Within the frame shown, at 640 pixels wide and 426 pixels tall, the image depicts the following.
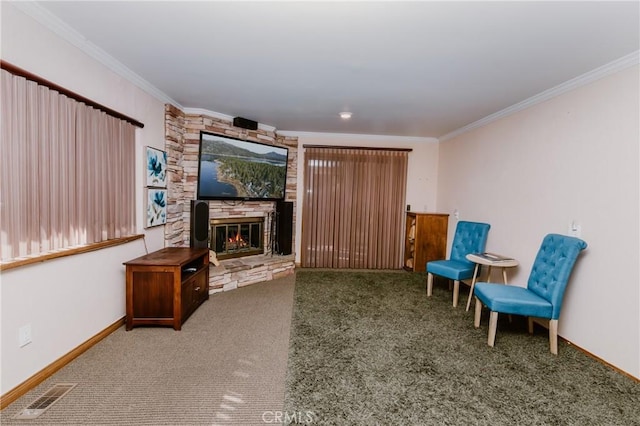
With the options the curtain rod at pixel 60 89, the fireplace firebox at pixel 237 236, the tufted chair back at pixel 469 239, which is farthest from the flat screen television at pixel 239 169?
the tufted chair back at pixel 469 239

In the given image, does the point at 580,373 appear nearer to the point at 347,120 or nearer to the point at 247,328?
the point at 247,328

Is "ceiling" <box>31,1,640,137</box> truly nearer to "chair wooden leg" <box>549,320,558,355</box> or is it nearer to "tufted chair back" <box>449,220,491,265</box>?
"tufted chair back" <box>449,220,491,265</box>

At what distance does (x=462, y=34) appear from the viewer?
1948mm

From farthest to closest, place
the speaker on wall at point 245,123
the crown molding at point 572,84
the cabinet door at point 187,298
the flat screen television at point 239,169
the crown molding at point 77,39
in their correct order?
1. the speaker on wall at point 245,123
2. the flat screen television at point 239,169
3. the cabinet door at point 187,298
4. the crown molding at point 572,84
5. the crown molding at point 77,39

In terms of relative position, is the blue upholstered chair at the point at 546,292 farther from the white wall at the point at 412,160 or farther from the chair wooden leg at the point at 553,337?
the white wall at the point at 412,160

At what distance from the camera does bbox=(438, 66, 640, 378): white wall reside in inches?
88.0

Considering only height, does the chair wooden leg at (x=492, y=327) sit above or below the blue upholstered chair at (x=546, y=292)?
below

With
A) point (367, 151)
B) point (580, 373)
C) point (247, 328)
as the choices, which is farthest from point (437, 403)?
point (367, 151)

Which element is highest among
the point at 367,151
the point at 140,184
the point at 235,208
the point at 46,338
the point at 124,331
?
the point at 367,151

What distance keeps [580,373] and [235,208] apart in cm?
406

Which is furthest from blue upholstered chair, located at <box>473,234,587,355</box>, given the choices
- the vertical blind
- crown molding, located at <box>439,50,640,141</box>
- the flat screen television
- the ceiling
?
the flat screen television

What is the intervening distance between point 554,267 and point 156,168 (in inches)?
157

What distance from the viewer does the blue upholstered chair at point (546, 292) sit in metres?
2.47

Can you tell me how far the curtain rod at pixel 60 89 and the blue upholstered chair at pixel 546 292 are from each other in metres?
3.63
